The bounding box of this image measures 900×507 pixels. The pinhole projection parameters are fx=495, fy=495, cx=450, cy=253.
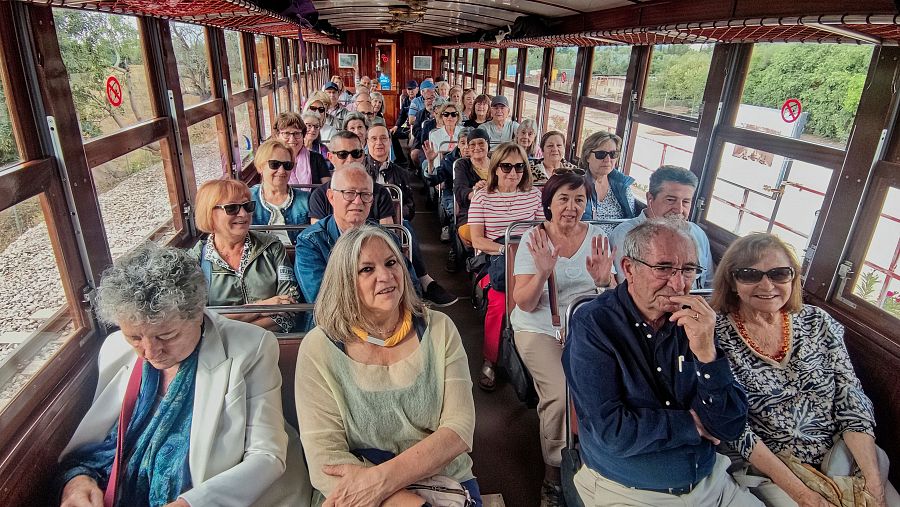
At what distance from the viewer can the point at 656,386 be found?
1.82 m

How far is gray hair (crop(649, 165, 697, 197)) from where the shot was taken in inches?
126

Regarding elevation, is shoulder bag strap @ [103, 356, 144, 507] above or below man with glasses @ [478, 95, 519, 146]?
below

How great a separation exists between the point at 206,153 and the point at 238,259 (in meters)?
2.42

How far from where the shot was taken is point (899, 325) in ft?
8.39

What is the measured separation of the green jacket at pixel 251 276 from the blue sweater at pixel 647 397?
1.61m

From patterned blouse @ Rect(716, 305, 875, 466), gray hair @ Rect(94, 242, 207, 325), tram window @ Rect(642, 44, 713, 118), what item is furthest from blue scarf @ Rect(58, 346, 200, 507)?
tram window @ Rect(642, 44, 713, 118)

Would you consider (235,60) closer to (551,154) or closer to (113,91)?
(113,91)

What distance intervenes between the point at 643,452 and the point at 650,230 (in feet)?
2.65

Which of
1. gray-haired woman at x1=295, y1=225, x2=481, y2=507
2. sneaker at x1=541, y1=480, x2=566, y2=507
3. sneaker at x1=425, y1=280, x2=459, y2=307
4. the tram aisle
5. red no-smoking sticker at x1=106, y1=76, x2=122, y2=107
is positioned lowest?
the tram aisle

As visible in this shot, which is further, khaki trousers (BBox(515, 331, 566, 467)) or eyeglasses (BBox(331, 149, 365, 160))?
eyeglasses (BBox(331, 149, 365, 160))

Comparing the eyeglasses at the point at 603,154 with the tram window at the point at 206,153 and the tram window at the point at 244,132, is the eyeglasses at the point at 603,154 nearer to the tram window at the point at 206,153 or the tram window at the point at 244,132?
the tram window at the point at 206,153

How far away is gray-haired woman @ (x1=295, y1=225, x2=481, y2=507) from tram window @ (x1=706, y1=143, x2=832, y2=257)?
8.36 feet

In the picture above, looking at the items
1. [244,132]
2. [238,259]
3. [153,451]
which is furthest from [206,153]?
[153,451]

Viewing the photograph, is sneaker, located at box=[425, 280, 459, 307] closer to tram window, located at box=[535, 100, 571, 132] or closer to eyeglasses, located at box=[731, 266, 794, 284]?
eyeglasses, located at box=[731, 266, 794, 284]
